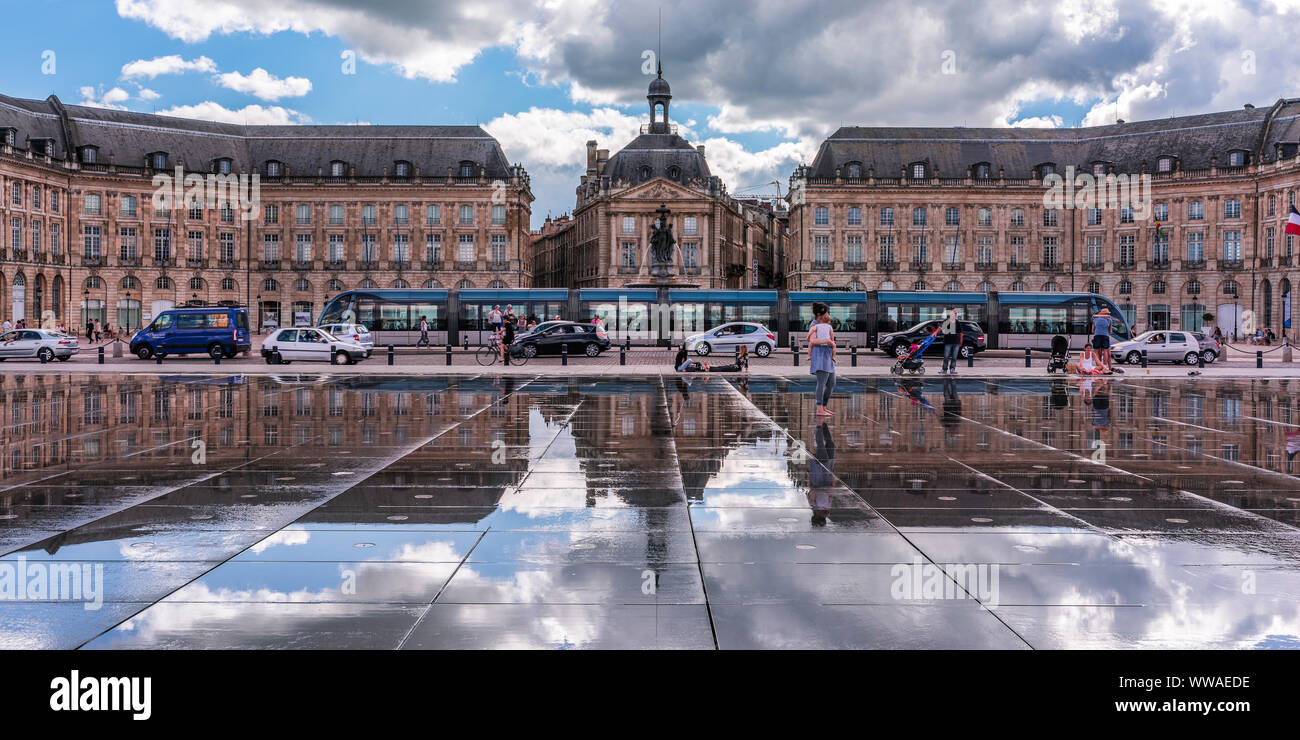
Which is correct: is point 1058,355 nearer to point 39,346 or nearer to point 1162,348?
point 1162,348

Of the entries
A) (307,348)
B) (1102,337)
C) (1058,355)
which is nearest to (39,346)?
(307,348)

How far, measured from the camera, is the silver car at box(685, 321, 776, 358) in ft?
144

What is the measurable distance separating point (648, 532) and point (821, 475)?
130 inches

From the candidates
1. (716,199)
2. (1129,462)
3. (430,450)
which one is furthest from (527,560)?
(716,199)

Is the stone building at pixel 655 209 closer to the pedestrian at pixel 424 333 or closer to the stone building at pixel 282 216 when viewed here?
the stone building at pixel 282 216

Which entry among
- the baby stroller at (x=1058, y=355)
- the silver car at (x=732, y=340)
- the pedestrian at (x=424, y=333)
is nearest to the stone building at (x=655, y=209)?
the pedestrian at (x=424, y=333)

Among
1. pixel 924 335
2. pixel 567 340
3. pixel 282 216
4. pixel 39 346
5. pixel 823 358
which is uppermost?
pixel 282 216

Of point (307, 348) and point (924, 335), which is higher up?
point (924, 335)

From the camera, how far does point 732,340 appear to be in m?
44.0

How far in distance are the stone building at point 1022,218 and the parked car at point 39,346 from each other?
6229 centimetres

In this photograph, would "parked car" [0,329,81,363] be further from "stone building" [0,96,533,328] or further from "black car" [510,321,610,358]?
"stone building" [0,96,533,328]

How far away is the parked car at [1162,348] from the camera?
39344mm

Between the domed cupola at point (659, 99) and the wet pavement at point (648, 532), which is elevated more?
the domed cupola at point (659, 99)

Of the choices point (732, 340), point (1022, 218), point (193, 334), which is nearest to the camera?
point (193, 334)
